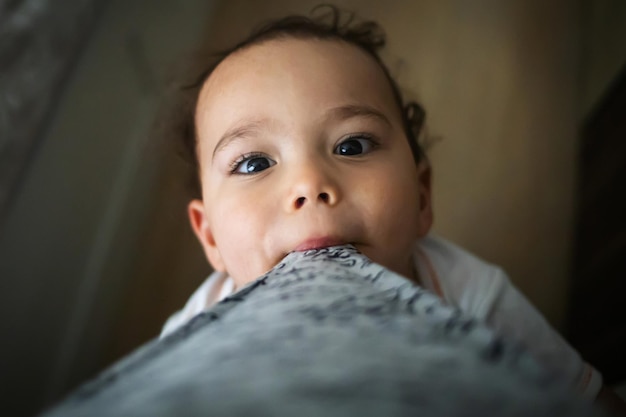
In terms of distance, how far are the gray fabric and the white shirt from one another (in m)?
0.44

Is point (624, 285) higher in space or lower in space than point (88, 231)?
lower

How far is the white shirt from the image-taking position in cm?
69

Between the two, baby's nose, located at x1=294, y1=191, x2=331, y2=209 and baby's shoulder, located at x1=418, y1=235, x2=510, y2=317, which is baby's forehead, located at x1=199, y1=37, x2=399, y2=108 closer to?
baby's nose, located at x1=294, y1=191, x2=331, y2=209

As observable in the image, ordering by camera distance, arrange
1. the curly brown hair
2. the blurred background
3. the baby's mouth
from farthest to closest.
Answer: the blurred background < the curly brown hair < the baby's mouth

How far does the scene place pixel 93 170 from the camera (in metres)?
0.91

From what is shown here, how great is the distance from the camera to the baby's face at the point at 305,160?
20.5 inches

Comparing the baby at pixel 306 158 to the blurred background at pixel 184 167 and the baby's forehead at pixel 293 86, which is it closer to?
the baby's forehead at pixel 293 86

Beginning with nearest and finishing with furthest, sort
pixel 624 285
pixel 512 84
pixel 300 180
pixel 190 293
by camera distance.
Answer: pixel 300 180
pixel 624 285
pixel 190 293
pixel 512 84

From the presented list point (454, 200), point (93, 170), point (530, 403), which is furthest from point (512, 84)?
point (530, 403)

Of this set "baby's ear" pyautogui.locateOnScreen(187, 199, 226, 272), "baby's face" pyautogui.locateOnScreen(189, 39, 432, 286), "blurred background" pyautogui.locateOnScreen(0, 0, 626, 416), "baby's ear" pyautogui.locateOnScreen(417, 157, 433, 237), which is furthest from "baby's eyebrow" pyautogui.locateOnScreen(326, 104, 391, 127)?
"blurred background" pyautogui.locateOnScreen(0, 0, 626, 416)

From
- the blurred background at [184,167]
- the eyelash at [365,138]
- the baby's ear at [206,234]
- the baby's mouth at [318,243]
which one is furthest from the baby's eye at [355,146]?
the blurred background at [184,167]

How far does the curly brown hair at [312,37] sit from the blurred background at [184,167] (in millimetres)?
83

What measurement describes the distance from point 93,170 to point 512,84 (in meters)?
0.85

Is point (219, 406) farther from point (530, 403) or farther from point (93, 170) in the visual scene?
point (93, 170)
